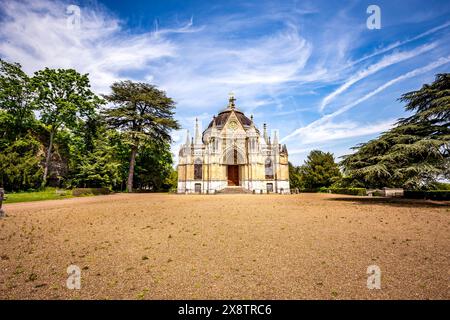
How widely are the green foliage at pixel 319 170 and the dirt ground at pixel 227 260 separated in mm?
31721

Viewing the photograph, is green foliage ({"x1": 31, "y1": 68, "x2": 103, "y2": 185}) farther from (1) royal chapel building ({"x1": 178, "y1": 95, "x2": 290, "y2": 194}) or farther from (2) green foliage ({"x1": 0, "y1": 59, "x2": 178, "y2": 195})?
(1) royal chapel building ({"x1": 178, "y1": 95, "x2": 290, "y2": 194})

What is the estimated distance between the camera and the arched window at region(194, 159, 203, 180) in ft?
118

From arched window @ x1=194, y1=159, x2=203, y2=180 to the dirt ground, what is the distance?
2774 cm

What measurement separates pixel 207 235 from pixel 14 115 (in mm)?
33054

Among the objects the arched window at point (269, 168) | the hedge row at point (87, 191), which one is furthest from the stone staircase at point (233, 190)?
the hedge row at point (87, 191)

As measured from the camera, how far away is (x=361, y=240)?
242 inches

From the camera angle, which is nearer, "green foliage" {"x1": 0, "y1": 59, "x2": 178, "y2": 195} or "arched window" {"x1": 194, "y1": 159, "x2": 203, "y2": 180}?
"green foliage" {"x1": 0, "y1": 59, "x2": 178, "y2": 195}

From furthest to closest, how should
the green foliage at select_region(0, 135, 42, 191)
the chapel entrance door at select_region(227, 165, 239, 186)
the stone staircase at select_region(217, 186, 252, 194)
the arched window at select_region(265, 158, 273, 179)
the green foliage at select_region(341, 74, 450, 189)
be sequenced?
the chapel entrance door at select_region(227, 165, 239, 186) < the arched window at select_region(265, 158, 273, 179) < the stone staircase at select_region(217, 186, 252, 194) < the green foliage at select_region(0, 135, 42, 191) < the green foliage at select_region(341, 74, 450, 189)

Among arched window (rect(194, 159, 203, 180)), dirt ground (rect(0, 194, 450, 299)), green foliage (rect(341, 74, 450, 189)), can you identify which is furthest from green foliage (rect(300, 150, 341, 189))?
dirt ground (rect(0, 194, 450, 299))

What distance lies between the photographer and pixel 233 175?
125ft

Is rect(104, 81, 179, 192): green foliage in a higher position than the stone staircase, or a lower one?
higher
